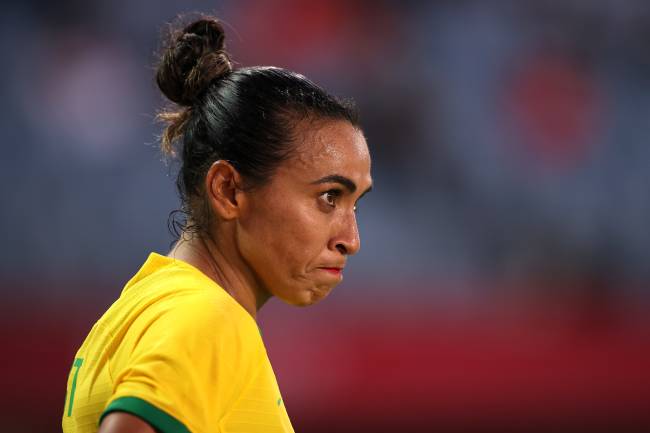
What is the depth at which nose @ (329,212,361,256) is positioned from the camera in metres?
1.15

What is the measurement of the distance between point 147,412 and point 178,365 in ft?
0.18

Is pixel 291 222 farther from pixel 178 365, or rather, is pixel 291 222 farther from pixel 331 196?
pixel 178 365

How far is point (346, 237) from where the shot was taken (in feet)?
3.81

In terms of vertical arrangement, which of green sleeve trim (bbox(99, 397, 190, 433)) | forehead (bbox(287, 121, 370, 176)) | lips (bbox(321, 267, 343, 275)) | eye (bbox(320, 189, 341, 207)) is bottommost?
green sleeve trim (bbox(99, 397, 190, 433))

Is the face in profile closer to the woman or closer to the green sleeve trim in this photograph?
the woman

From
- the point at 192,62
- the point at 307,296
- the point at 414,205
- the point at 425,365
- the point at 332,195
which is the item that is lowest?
the point at 307,296

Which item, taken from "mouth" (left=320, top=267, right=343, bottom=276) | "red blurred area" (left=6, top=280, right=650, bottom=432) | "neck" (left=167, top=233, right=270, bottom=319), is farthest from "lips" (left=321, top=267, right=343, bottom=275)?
"red blurred area" (left=6, top=280, right=650, bottom=432)

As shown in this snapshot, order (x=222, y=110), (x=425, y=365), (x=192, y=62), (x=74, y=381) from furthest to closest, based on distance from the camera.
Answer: (x=425, y=365)
(x=192, y=62)
(x=222, y=110)
(x=74, y=381)

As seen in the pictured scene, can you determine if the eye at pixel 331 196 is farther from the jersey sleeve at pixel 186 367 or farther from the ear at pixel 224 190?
the jersey sleeve at pixel 186 367

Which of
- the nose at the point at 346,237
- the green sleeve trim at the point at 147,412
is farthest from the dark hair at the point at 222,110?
the green sleeve trim at the point at 147,412

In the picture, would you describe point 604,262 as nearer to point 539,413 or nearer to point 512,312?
point 512,312

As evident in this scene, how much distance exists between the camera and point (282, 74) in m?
1.18

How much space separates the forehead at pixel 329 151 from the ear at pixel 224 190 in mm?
84

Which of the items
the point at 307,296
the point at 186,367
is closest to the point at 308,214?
the point at 307,296
